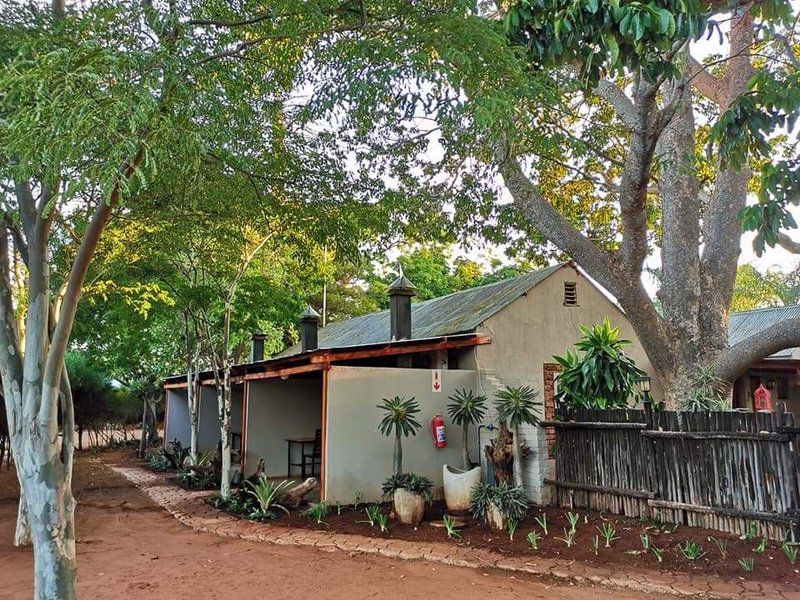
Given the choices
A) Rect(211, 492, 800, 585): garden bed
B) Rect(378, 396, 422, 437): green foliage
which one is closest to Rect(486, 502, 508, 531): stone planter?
Rect(211, 492, 800, 585): garden bed

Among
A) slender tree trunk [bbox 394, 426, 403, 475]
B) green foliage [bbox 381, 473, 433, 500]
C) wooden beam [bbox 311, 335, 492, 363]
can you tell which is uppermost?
wooden beam [bbox 311, 335, 492, 363]

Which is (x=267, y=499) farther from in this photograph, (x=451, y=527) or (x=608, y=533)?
(x=608, y=533)

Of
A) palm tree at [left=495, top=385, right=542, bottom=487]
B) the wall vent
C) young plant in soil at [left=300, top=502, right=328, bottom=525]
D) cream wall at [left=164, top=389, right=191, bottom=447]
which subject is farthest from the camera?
cream wall at [left=164, top=389, right=191, bottom=447]

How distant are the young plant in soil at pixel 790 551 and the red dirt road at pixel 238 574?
6.41 ft

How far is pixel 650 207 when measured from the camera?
12000 millimetres

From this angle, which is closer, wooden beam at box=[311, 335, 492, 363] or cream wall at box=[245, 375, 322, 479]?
wooden beam at box=[311, 335, 492, 363]

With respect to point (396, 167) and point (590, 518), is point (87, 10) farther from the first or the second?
point (590, 518)

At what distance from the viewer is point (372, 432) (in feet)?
30.2

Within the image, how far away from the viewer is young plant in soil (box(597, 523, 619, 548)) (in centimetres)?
666

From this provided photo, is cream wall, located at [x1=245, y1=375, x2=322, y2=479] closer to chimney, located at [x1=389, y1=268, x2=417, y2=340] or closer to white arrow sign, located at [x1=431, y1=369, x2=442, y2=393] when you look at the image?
chimney, located at [x1=389, y1=268, x2=417, y2=340]

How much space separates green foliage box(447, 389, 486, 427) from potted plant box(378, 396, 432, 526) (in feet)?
1.88

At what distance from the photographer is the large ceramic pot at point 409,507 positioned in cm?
788

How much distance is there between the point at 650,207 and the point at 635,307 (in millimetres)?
4723

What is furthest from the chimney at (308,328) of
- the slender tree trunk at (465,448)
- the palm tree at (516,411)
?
the palm tree at (516,411)
